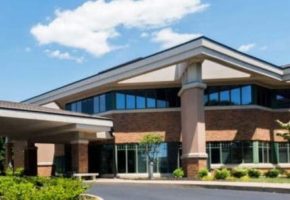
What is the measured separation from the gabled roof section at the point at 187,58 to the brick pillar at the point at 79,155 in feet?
22.7

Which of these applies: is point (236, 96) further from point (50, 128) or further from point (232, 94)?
point (50, 128)

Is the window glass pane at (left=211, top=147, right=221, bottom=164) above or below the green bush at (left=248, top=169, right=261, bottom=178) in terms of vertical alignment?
above

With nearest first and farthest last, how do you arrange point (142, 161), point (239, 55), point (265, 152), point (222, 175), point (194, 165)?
1. point (222, 175)
2. point (194, 165)
3. point (239, 55)
4. point (265, 152)
5. point (142, 161)

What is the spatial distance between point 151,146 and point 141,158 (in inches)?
106

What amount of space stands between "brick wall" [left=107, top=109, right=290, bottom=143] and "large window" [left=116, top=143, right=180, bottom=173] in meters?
0.57

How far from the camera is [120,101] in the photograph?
40594mm

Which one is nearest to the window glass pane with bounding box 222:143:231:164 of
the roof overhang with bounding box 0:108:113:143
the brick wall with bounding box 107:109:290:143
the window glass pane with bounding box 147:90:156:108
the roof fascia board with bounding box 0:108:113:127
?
the brick wall with bounding box 107:109:290:143

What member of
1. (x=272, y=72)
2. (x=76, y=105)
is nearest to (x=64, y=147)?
(x=76, y=105)

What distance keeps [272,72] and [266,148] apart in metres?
5.90

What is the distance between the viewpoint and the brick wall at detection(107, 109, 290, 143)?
3844 centimetres

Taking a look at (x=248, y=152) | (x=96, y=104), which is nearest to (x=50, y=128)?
(x=96, y=104)

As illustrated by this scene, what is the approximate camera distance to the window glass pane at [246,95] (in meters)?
38.5

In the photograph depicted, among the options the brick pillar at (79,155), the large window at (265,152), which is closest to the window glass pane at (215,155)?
the large window at (265,152)

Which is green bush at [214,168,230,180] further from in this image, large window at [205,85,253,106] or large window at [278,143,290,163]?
large window at [278,143,290,163]
